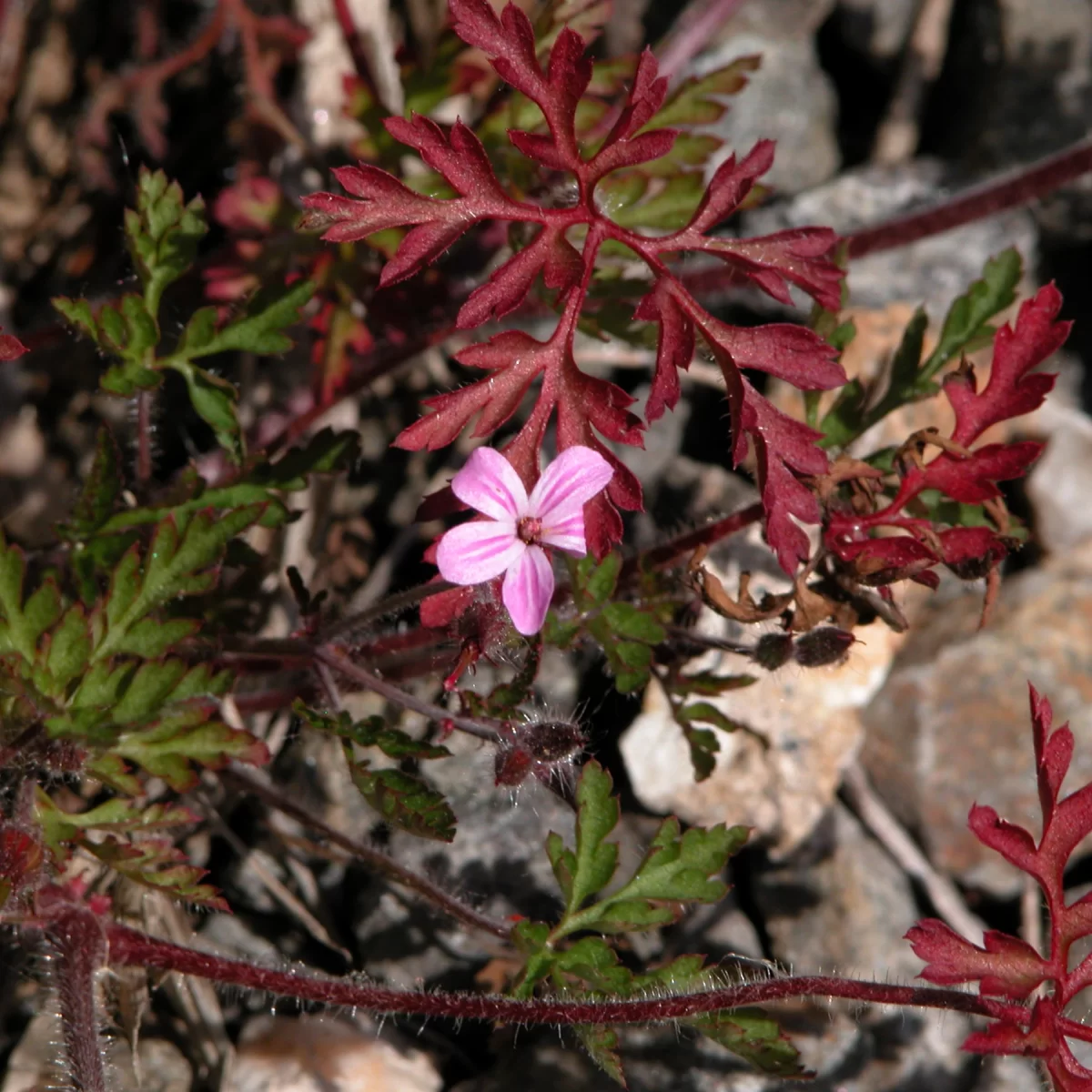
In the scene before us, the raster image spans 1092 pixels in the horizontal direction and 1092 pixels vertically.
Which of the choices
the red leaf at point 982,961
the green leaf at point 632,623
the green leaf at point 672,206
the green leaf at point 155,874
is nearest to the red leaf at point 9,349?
the green leaf at point 155,874

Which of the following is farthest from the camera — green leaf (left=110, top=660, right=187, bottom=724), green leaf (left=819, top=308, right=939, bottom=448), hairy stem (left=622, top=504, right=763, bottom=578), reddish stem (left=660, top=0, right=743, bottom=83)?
reddish stem (left=660, top=0, right=743, bottom=83)

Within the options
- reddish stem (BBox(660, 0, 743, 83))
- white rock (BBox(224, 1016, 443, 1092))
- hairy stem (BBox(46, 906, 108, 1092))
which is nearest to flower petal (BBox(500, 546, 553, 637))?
hairy stem (BBox(46, 906, 108, 1092))

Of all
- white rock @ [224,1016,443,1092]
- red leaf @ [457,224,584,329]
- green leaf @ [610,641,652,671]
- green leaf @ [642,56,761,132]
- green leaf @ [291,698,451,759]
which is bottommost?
white rock @ [224,1016,443,1092]

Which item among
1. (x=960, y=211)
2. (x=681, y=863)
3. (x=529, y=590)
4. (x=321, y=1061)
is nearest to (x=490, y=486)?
(x=529, y=590)

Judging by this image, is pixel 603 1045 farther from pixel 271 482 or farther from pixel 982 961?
pixel 271 482

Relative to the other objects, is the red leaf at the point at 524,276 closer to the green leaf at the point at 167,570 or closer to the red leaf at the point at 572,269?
the red leaf at the point at 572,269

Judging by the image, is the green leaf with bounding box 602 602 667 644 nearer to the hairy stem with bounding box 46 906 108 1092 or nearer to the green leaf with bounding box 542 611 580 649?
the green leaf with bounding box 542 611 580 649
